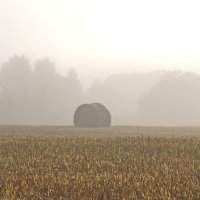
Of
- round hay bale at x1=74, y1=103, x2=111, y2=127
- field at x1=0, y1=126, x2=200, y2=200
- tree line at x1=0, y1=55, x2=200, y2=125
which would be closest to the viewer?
field at x1=0, y1=126, x2=200, y2=200

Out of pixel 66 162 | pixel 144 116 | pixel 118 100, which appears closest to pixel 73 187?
pixel 66 162

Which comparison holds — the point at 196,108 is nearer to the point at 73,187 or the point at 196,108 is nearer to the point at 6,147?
the point at 6,147

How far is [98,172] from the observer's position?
35.4 ft

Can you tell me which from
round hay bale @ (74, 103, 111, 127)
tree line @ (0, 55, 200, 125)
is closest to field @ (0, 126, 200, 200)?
round hay bale @ (74, 103, 111, 127)

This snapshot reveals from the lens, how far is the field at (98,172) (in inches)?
326

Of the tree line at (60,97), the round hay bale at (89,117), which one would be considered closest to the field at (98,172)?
the round hay bale at (89,117)

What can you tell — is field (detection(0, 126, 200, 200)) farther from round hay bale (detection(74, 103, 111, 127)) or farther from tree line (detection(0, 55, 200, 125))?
tree line (detection(0, 55, 200, 125))

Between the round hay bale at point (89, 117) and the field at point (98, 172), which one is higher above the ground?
the round hay bale at point (89, 117)

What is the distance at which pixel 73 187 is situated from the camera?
8633 millimetres

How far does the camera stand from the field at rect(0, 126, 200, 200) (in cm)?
827

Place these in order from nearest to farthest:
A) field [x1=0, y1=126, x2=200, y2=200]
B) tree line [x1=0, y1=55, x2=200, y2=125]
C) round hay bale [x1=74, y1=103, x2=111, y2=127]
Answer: field [x1=0, y1=126, x2=200, y2=200], round hay bale [x1=74, y1=103, x2=111, y2=127], tree line [x1=0, y1=55, x2=200, y2=125]

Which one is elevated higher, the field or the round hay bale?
the round hay bale

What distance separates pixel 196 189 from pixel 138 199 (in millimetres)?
1202

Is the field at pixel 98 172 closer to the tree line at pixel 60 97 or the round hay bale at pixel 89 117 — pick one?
the round hay bale at pixel 89 117
